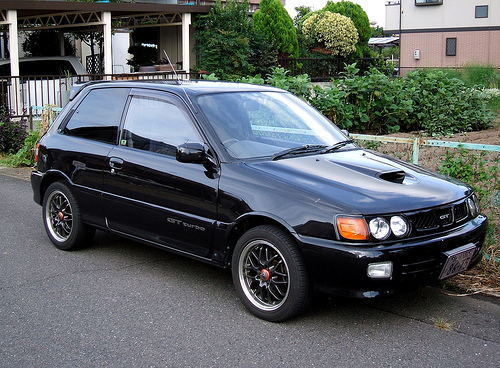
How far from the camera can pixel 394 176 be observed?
4.62 meters

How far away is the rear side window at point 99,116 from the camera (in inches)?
223

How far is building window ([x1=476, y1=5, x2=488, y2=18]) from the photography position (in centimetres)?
3766

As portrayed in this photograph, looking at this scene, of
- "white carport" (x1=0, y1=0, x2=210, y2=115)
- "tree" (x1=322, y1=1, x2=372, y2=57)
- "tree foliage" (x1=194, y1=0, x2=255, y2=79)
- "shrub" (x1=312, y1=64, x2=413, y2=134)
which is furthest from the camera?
"tree" (x1=322, y1=1, x2=372, y2=57)

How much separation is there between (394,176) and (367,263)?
92 centimetres

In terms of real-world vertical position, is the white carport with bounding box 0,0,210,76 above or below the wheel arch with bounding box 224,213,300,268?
above

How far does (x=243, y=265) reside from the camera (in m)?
4.54

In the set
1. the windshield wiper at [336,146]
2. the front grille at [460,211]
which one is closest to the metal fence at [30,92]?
the windshield wiper at [336,146]

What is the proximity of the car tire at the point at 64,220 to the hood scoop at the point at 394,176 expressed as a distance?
2.93 meters

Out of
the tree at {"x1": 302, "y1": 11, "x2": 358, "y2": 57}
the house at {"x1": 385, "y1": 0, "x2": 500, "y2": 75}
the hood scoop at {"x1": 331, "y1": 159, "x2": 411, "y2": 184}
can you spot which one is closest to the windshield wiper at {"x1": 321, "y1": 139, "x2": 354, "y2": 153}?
the hood scoop at {"x1": 331, "y1": 159, "x2": 411, "y2": 184}

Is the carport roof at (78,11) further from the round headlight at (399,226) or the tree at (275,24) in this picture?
the round headlight at (399,226)

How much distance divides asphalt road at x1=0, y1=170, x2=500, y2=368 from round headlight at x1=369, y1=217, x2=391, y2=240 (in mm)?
699

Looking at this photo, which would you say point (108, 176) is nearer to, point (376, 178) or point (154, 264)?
point (154, 264)

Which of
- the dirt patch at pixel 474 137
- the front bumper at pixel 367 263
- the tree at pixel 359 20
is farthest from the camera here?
the tree at pixel 359 20

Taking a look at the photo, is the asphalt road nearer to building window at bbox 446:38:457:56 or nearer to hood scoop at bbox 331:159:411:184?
hood scoop at bbox 331:159:411:184
